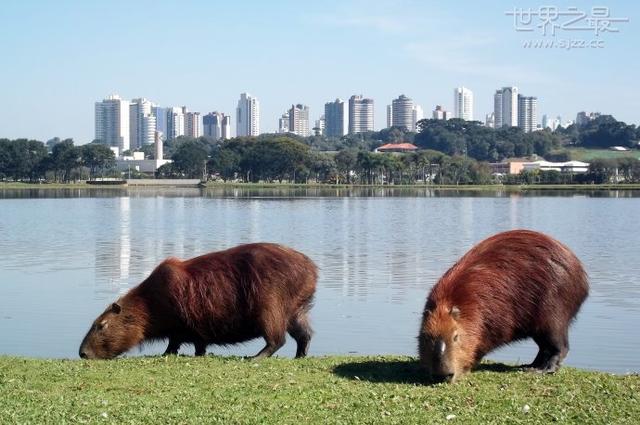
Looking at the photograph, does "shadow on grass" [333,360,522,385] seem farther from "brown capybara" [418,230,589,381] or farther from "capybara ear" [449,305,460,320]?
"capybara ear" [449,305,460,320]

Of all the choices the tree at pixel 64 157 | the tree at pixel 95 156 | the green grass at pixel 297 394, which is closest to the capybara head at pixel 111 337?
the green grass at pixel 297 394

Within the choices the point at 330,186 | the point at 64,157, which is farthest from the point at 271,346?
the point at 64,157

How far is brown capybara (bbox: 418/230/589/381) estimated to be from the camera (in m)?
11.1

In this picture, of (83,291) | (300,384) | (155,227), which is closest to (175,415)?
(300,384)

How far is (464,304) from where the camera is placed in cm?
1140

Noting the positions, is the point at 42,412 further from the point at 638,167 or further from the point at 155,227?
the point at 638,167

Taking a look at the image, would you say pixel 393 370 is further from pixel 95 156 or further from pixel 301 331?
pixel 95 156

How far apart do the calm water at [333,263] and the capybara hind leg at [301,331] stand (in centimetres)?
327

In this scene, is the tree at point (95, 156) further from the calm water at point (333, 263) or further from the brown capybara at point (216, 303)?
the brown capybara at point (216, 303)

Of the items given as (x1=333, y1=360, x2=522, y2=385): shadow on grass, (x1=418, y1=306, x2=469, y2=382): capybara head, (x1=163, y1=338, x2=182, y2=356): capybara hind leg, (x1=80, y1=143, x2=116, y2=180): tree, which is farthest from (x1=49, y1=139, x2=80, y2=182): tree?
(x1=418, y1=306, x2=469, y2=382): capybara head

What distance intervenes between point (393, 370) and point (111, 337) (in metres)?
4.00

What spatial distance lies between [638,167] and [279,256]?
170 meters

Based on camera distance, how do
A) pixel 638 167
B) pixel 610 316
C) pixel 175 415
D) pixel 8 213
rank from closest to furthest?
1. pixel 175 415
2. pixel 610 316
3. pixel 8 213
4. pixel 638 167

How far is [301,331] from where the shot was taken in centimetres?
1398
